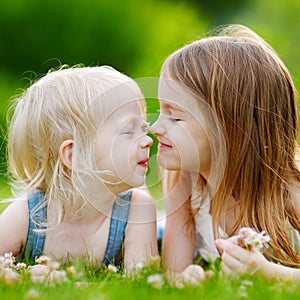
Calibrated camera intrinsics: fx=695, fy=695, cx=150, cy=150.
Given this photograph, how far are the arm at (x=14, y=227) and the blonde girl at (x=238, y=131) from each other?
0.50 m

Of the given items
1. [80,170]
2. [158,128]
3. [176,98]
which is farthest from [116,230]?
[176,98]

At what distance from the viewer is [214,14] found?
13352mm

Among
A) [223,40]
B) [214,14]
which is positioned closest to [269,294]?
[223,40]

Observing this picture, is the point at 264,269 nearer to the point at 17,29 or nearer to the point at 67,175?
the point at 67,175

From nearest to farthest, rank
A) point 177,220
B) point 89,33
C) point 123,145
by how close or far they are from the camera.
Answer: point 123,145 → point 177,220 → point 89,33

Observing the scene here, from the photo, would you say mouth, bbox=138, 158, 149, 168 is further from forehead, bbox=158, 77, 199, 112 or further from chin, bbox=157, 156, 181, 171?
forehead, bbox=158, 77, 199, 112

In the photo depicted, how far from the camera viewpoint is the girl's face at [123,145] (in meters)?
2.22

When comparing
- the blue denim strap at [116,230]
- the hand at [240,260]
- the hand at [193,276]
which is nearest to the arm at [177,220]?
the blue denim strap at [116,230]

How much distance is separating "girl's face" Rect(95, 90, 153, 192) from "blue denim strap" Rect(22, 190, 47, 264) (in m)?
0.24

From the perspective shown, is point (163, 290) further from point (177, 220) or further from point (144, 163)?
point (177, 220)

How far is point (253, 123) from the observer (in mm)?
2293

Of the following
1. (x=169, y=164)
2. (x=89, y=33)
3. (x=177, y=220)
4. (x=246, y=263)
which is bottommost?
(x=177, y=220)

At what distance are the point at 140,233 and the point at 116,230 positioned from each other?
8 cm

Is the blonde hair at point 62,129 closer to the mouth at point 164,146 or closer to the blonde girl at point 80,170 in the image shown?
the blonde girl at point 80,170
